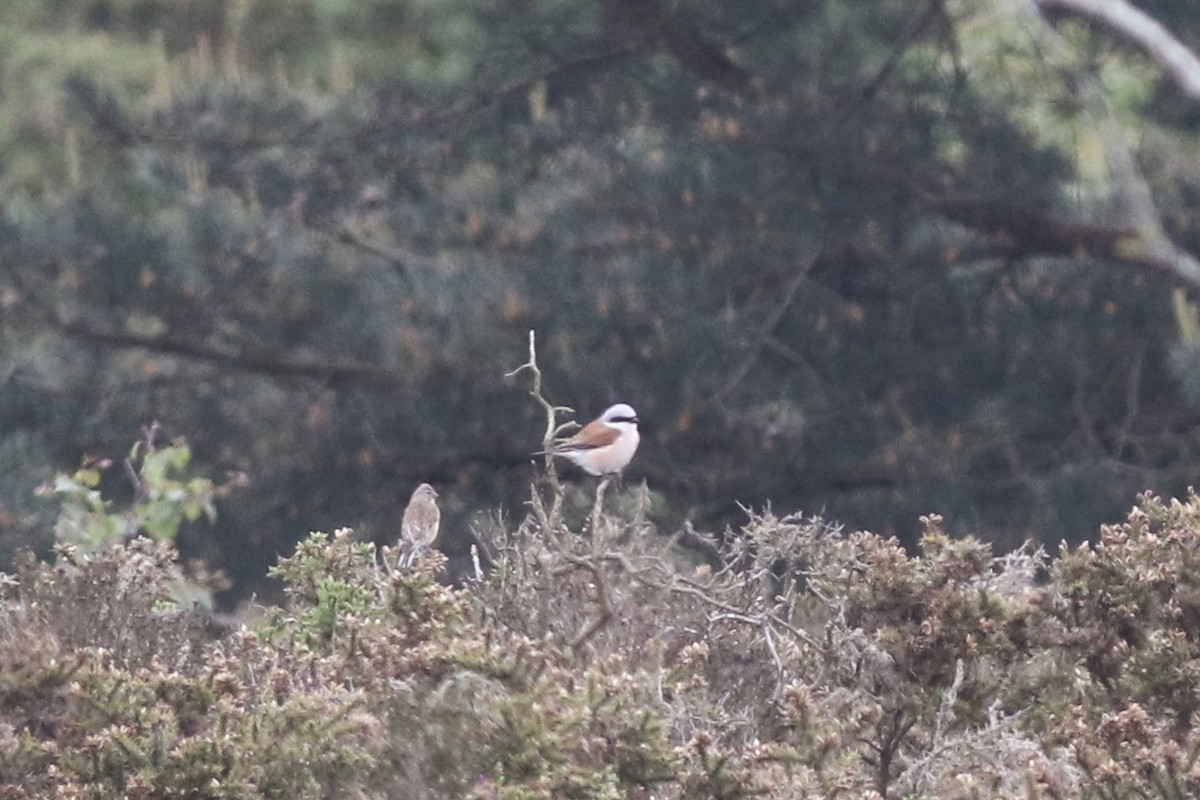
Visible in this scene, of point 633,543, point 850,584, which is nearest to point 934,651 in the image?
point 850,584

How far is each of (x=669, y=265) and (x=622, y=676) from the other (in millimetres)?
5869

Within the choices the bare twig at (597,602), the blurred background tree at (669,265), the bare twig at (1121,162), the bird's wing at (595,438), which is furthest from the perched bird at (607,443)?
the bare twig at (597,602)

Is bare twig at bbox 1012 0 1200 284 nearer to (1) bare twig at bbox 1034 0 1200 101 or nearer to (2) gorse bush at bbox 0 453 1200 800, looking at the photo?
(1) bare twig at bbox 1034 0 1200 101

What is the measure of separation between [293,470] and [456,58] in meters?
2.06

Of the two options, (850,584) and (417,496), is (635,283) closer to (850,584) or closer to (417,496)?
(417,496)

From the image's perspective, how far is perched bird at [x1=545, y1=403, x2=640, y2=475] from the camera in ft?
25.2

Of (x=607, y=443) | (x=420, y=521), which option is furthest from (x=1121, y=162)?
(x=420, y=521)

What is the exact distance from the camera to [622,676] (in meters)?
2.79

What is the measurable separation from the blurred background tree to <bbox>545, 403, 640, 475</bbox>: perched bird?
64 cm

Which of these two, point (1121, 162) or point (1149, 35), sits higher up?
point (1149, 35)

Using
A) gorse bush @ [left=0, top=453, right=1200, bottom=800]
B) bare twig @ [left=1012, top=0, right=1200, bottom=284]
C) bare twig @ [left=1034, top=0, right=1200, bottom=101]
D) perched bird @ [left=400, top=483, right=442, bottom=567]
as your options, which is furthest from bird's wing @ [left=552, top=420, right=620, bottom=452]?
gorse bush @ [left=0, top=453, right=1200, bottom=800]

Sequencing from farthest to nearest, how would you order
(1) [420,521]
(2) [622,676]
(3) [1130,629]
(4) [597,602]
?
(1) [420,521] < (4) [597,602] < (3) [1130,629] < (2) [622,676]

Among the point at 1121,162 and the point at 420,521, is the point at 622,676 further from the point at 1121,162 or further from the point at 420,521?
the point at 1121,162

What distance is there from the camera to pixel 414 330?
8648mm
